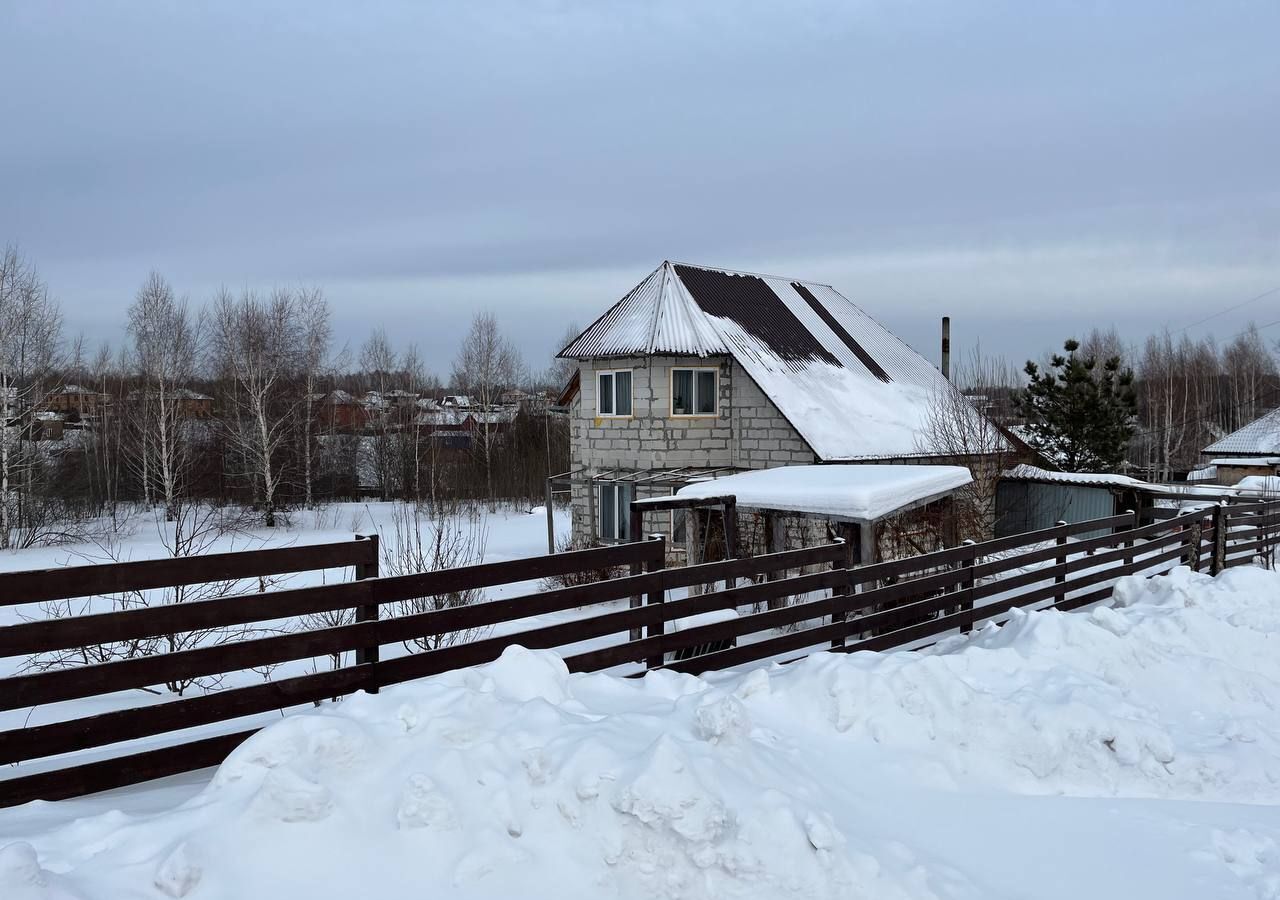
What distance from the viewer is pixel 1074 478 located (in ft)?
65.8

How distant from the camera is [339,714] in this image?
3934 mm

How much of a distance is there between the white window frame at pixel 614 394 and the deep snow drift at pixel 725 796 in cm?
1548

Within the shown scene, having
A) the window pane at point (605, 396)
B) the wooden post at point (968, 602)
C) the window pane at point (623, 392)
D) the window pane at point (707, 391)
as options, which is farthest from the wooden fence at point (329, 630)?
the window pane at point (605, 396)

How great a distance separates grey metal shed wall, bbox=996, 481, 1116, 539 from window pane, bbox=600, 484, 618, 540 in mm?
9147

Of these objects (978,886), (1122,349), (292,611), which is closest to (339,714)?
(292,611)

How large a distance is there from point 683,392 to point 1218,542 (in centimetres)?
1136

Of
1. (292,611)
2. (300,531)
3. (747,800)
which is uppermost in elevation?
(292,611)

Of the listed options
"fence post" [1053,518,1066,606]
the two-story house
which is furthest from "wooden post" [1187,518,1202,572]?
the two-story house

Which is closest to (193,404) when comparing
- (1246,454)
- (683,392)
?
(683,392)

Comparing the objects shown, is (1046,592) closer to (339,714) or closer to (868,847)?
(868,847)

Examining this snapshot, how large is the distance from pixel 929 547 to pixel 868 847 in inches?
492

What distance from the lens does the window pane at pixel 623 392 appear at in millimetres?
21516

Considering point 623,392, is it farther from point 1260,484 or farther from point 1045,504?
point 1260,484

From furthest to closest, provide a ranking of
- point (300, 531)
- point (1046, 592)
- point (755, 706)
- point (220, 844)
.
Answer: point (300, 531) → point (1046, 592) → point (755, 706) → point (220, 844)
